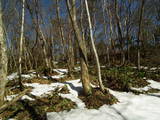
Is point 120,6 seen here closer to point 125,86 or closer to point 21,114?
point 125,86

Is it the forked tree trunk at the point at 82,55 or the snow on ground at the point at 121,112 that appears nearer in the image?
the snow on ground at the point at 121,112

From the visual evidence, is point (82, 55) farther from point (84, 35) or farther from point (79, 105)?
point (84, 35)

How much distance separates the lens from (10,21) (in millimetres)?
16969

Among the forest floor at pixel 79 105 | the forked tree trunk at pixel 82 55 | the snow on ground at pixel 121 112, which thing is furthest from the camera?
the forked tree trunk at pixel 82 55

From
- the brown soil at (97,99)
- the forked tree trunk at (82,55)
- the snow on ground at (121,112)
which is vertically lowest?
the snow on ground at (121,112)

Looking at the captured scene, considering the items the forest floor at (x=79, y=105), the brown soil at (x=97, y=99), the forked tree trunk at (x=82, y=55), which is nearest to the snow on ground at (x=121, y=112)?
the forest floor at (x=79, y=105)

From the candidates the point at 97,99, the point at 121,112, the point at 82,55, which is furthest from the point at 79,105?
the point at 82,55

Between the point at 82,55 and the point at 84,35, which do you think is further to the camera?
the point at 84,35

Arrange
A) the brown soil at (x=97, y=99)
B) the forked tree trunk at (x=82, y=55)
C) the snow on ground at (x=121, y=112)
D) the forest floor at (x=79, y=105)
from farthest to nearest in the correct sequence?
the forked tree trunk at (x=82, y=55) → the brown soil at (x=97, y=99) → the forest floor at (x=79, y=105) → the snow on ground at (x=121, y=112)

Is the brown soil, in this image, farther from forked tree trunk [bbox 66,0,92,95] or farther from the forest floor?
forked tree trunk [bbox 66,0,92,95]

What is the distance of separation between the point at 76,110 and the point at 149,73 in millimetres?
6342

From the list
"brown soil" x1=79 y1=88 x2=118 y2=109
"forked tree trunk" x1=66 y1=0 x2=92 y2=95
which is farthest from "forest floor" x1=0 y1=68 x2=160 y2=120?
"forked tree trunk" x1=66 y1=0 x2=92 y2=95

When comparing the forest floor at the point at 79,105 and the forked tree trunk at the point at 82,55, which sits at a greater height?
the forked tree trunk at the point at 82,55

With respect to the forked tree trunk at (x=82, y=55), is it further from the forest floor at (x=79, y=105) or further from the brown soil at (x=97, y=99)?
the forest floor at (x=79, y=105)
